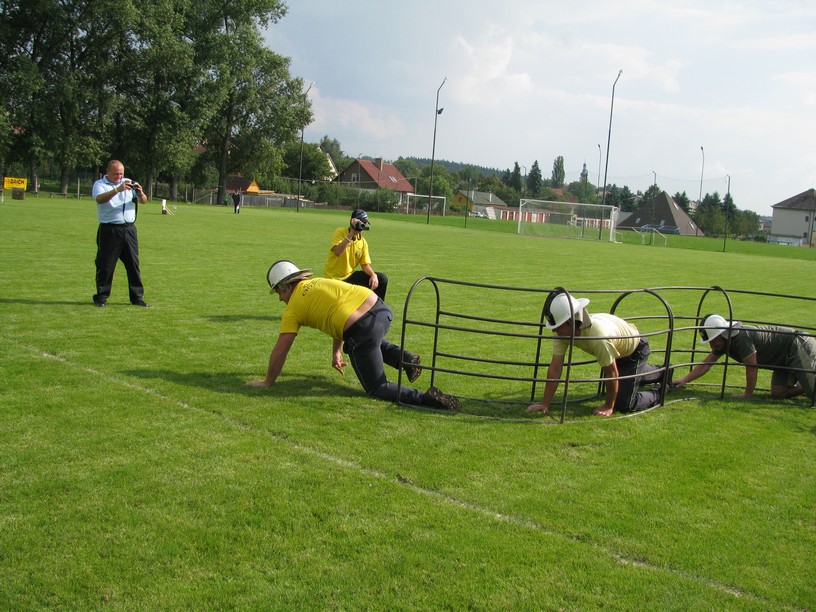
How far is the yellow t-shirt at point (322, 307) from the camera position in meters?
6.77

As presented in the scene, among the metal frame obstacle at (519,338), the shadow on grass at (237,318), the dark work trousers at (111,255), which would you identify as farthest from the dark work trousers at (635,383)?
the dark work trousers at (111,255)

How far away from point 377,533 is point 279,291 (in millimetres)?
3522

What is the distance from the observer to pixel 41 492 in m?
4.41

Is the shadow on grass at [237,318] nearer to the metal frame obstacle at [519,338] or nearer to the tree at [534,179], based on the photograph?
the metal frame obstacle at [519,338]

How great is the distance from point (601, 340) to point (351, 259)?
3851mm

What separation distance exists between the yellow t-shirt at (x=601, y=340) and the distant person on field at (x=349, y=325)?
1.18 metres

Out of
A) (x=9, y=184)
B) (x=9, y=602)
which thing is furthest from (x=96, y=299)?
(x=9, y=184)

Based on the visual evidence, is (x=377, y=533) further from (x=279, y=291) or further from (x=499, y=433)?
(x=279, y=291)

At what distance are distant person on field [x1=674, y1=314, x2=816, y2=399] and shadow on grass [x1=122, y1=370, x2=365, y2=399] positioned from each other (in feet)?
13.2

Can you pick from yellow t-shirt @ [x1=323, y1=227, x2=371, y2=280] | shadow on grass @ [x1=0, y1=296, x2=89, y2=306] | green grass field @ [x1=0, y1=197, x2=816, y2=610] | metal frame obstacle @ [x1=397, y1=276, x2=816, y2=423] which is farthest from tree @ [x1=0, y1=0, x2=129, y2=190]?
green grass field @ [x1=0, y1=197, x2=816, y2=610]

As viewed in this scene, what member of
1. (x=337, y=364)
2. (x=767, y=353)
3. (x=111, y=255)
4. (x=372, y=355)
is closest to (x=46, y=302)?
(x=111, y=255)

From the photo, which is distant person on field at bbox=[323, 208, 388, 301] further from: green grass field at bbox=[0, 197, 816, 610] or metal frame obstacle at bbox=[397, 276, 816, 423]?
green grass field at bbox=[0, 197, 816, 610]

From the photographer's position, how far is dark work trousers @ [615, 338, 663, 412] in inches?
278

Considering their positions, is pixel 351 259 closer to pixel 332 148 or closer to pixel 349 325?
pixel 349 325
